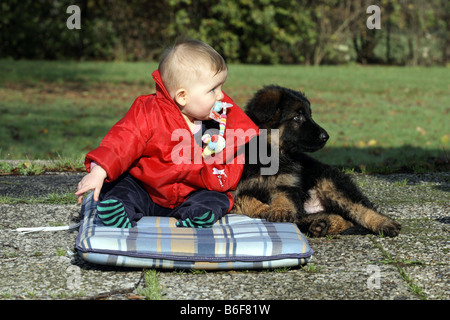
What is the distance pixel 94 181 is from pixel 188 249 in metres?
0.72

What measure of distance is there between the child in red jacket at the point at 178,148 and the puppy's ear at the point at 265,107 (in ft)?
0.67

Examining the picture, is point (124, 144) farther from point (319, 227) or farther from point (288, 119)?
point (319, 227)

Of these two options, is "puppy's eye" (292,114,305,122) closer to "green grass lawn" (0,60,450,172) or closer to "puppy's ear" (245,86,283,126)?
"puppy's ear" (245,86,283,126)

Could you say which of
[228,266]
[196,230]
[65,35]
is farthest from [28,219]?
[65,35]

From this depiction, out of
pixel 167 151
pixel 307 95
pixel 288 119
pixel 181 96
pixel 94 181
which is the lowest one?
pixel 307 95

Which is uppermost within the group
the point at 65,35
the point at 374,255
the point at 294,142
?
the point at 65,35

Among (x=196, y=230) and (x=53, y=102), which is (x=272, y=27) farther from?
(x=196, y=230)

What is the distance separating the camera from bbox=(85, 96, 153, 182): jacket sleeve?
350 centimetres

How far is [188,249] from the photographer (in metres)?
3.23

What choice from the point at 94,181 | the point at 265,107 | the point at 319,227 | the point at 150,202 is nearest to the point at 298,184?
the point at 319,227

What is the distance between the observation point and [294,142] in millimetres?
4316

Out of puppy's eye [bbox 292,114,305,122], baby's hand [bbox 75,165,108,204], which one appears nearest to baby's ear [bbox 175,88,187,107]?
baby's hand [bbox 75,165,108,204]

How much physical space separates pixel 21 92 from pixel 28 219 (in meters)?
9.68

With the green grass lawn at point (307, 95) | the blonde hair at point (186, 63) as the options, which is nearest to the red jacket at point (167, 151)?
the blonde hair at point (186, 63)
